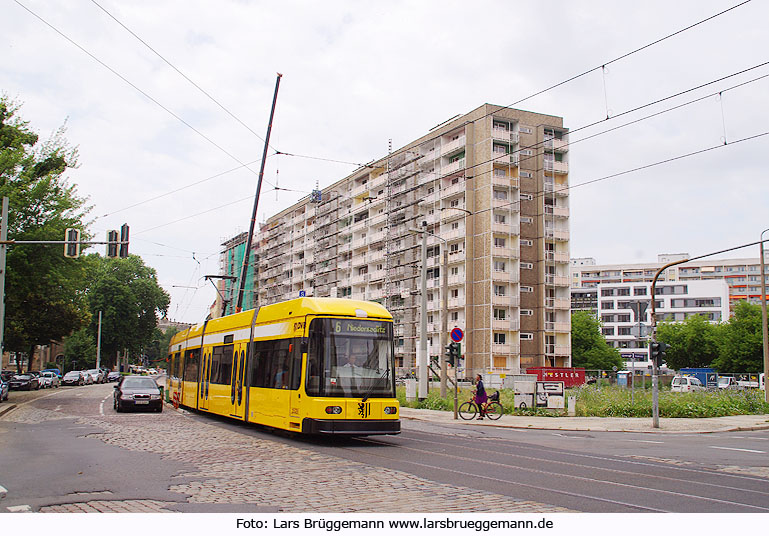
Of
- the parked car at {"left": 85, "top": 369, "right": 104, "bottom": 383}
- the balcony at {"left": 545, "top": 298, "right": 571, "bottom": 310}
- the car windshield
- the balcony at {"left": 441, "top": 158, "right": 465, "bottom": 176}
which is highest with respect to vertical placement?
the balcony at {"left": 441, "top": 158, "right": 465, "bottom": 176}

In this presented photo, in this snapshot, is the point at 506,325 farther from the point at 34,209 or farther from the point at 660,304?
the point at 660,304

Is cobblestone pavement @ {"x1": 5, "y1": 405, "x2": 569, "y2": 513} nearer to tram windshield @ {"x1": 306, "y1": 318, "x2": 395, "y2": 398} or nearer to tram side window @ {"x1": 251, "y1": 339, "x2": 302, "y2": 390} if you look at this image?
tram side window @ {"x1": 251, "y1": 339, "x2": 302, "y2": 390}

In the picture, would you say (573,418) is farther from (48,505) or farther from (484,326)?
(484,326)

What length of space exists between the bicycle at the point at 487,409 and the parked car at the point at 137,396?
439 inches

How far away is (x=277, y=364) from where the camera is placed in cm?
1595

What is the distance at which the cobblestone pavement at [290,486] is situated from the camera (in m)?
7.54

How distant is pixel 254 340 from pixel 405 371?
5556cm

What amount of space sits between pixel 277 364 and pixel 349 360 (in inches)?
86.9

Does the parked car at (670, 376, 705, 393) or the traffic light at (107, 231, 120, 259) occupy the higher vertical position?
the traffic light at (107, 231, 120, 259)

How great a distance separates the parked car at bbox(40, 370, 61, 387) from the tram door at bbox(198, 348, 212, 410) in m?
36.9

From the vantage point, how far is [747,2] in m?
13.3

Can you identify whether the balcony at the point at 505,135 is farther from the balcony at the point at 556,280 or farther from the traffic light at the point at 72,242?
the traffic light at the point at 72,242

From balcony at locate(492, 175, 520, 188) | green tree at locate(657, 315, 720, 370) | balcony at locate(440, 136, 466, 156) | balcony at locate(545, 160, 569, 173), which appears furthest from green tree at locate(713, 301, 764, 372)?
balcony at locate(440, 136, 466, 156)

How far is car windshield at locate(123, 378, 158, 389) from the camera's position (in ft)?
83.6
